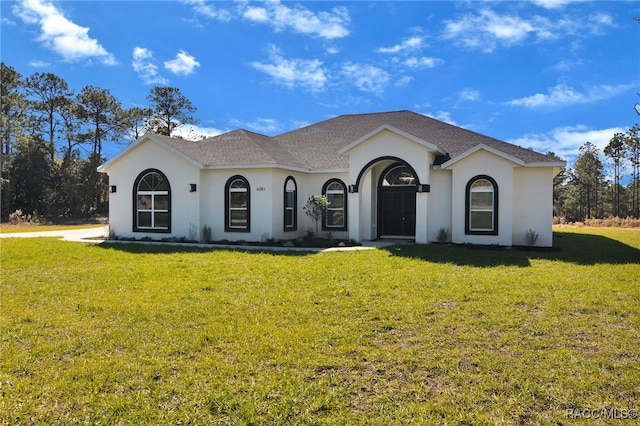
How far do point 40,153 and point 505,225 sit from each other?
40.0 metres

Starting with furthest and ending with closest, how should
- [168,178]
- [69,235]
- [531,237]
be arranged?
[69,235] → [168,178] → [531,237]

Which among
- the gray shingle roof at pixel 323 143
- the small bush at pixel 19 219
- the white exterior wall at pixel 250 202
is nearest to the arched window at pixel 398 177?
the gray shingle roof at pixel 323 143

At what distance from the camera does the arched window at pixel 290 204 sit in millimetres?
17594

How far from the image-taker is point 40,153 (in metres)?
38.7

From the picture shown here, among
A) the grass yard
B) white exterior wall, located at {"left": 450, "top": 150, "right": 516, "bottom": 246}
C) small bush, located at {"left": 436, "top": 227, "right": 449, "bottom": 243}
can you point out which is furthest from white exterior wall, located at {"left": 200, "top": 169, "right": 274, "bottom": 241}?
white exterior wall, located at {"left": 450, "top": 150, "right": 516, "bottom": 246}

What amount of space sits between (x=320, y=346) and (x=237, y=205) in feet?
41.1

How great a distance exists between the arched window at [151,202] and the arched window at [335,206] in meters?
6.57

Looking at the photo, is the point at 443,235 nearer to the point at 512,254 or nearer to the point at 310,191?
the point at 512,254

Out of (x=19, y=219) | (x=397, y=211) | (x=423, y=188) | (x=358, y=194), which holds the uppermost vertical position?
(x=423, y=188)

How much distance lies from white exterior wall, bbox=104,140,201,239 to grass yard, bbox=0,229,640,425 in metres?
7.50

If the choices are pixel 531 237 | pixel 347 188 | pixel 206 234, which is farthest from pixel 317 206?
pixel 531 237

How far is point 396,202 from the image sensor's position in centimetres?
1838

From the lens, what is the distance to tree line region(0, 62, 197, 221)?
124ft

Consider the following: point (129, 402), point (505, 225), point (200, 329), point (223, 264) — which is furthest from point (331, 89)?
point (129, 402)
